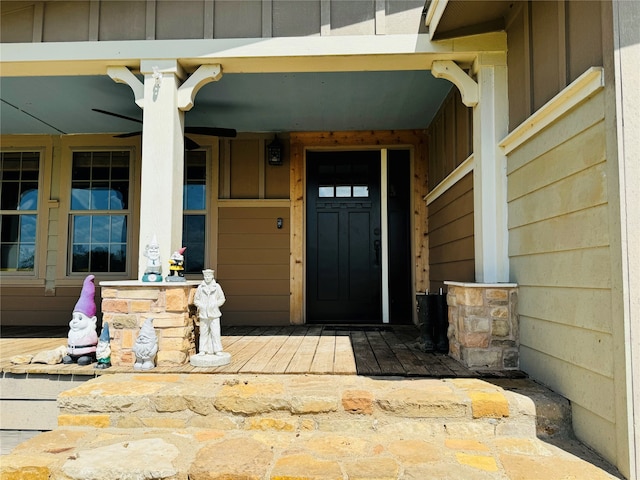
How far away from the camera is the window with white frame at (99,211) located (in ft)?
16.6

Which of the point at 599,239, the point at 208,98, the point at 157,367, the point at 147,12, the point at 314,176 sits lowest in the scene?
the point at 157,367

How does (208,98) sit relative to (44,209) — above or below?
above

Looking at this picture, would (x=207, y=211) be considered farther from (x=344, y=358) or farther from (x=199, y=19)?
(x=344, y=358)

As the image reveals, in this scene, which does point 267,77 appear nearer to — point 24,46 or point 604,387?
point 24,46

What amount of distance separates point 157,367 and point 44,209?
3436 millimetres

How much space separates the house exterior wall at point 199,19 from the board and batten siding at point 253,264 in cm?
214

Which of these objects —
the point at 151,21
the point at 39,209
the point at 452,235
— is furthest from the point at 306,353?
the point at 39,209

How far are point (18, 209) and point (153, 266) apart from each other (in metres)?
3.45

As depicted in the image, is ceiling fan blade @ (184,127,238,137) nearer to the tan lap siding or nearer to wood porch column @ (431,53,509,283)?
wood porch column @ (431,53,509,283)

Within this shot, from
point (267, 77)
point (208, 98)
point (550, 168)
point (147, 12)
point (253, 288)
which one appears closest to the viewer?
point (550, 168)

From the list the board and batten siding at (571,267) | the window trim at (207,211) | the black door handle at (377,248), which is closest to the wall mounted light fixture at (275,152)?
the window trim at (207,211)

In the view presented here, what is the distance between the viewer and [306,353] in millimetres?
3197

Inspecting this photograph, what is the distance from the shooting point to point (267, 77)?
359cm

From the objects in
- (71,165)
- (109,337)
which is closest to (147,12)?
(109,337)
